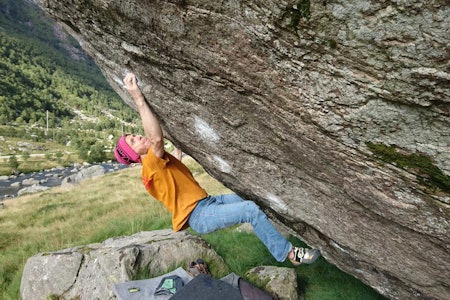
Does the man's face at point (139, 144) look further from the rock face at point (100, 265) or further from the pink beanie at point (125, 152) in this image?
the rock face at point (100, 265)

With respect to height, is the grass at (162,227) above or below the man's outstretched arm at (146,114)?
below

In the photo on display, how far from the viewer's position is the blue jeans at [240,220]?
671 centimetres

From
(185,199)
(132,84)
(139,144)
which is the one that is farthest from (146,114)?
(185,199)

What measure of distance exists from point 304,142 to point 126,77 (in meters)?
3.30

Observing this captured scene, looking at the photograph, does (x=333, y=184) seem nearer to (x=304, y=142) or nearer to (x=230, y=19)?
A: (x=304, y=142)

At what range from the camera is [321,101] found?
12.6 ft

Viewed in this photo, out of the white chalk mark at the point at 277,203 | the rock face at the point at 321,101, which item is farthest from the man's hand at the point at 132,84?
the white chalk mark at the point at 277,203

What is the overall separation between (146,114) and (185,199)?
2.14 m

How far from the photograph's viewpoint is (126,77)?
5953 millimetres

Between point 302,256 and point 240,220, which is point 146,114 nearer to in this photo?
point 240,220

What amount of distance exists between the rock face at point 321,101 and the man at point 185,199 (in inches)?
16.8

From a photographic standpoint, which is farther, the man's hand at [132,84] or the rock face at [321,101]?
the man's hand at [132,84]

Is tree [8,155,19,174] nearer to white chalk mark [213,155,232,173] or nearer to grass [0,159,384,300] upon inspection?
grass [0,159,384,300]

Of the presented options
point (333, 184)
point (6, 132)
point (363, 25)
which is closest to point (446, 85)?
point (363, 25)
